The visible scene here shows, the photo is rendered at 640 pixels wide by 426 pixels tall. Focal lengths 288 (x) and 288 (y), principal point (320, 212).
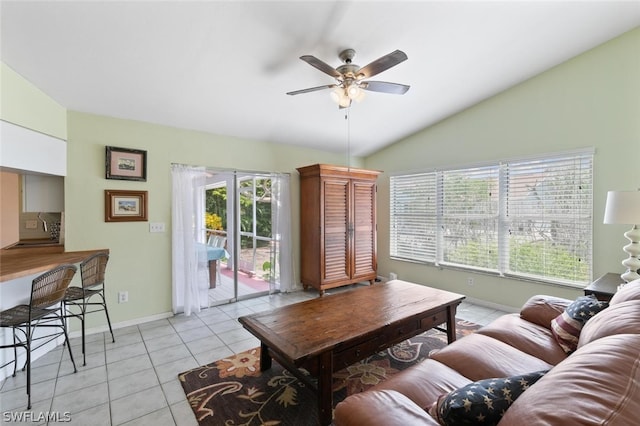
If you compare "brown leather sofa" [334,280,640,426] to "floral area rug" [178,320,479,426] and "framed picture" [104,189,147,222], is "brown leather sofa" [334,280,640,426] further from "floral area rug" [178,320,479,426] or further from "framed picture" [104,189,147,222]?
"framed picture" [104,189,147,222]

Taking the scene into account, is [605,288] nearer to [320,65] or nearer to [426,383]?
[426,383]

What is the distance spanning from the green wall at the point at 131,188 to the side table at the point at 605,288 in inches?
160

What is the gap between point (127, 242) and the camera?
3.30 meters

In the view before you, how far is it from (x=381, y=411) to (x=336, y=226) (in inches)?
130

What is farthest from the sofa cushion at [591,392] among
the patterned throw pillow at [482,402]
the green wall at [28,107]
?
the green wall at [28,107]

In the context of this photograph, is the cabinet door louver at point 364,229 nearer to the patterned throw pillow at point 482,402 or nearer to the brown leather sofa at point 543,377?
the brown leather sofa at point 543,377

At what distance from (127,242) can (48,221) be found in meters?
0.78

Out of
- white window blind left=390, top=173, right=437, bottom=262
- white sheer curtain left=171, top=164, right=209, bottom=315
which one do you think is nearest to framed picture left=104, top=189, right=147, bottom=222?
white sheer curtain left=171, top=164, right=209, bottom=315

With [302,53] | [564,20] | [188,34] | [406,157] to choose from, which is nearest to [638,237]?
[564,20]

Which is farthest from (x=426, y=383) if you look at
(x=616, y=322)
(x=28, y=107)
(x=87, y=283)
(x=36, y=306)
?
(x=28, y=107)

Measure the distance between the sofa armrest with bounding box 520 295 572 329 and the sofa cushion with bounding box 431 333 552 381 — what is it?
54cm

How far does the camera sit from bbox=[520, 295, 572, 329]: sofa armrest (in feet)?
7.16

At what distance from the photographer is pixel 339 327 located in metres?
2.05

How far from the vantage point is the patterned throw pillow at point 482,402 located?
953mm
